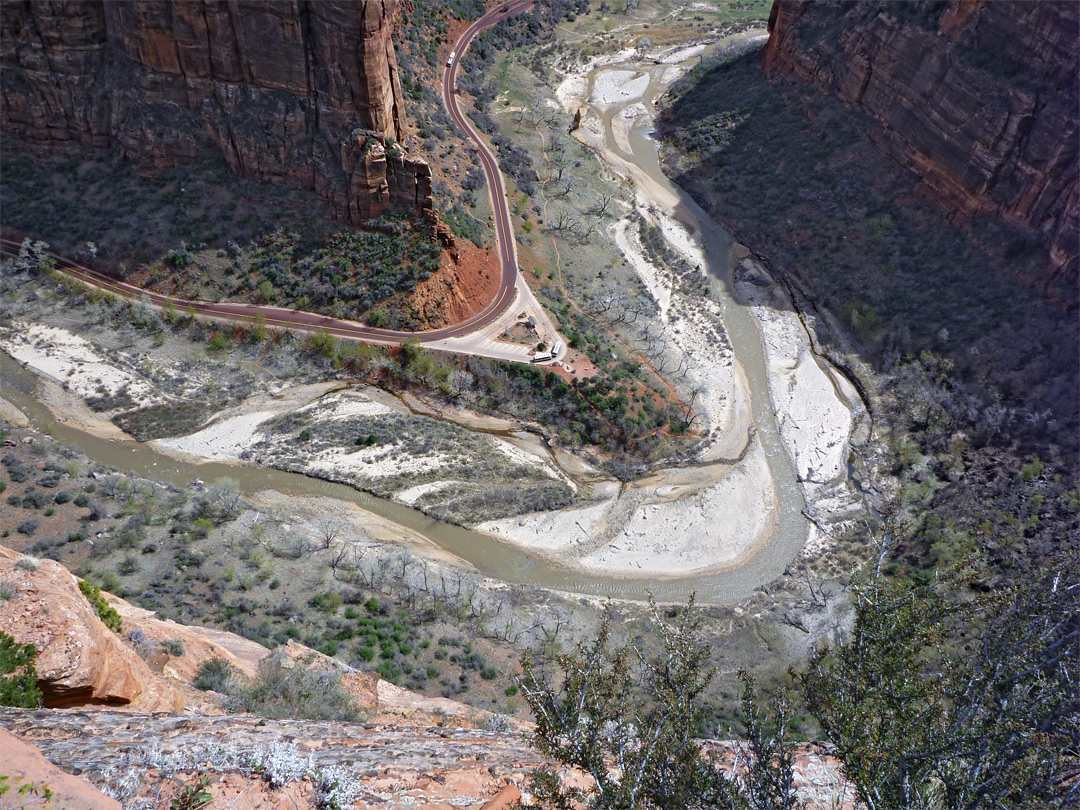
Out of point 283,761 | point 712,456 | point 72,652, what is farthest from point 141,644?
point 712,456

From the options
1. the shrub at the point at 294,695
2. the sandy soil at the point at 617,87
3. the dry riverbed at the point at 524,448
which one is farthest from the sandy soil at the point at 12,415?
the sandy soil at the point at 617,87

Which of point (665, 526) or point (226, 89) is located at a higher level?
point (226, 89)

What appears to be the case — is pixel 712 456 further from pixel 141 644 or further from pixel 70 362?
pixel 70 362

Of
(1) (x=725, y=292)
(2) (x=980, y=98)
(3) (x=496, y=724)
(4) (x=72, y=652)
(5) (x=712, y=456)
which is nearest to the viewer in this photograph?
(4) (x=72, y=652)

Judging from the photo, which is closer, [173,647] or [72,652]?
[72,652]

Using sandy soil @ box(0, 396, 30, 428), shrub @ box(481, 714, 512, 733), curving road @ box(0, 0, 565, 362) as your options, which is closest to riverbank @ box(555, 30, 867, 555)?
curving road @ box(0, 0, 565, 362)

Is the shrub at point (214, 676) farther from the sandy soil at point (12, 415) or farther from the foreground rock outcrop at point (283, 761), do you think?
the sandy soil at point (12, 415)

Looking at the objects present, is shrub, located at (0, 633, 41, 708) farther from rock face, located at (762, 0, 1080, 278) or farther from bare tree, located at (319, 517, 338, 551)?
rock face, located at (762, 0, 1080, 278)
